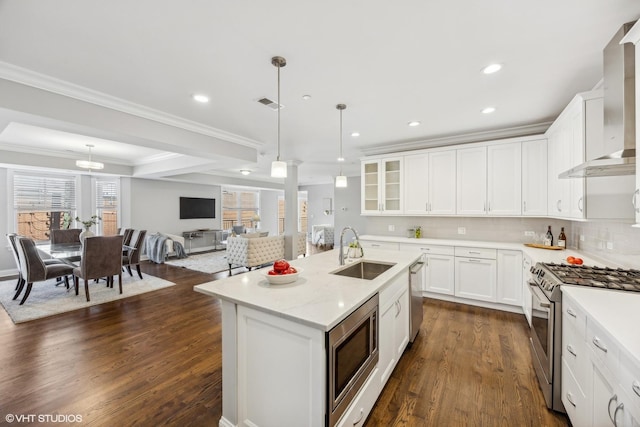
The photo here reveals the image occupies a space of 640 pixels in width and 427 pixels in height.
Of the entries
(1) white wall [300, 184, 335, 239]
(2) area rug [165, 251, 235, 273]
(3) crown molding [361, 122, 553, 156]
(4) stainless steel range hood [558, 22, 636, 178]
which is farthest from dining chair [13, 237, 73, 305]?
(1) white wall [300, 184, 335, 239]

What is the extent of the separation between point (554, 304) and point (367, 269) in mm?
1451

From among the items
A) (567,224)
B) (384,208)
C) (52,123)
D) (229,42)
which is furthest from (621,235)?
(52,123)

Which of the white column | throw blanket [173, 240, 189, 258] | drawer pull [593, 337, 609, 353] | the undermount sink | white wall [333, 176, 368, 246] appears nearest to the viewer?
drawer pull [593, 337, 609, 353]

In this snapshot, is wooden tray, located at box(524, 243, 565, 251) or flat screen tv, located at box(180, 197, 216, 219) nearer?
wooden tray, located at box(524, 243, 565, 251)

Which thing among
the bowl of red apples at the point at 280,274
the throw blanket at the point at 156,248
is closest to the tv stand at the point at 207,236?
the throw blanket at the point at 156,248

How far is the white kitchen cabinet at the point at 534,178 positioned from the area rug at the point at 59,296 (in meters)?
6.03

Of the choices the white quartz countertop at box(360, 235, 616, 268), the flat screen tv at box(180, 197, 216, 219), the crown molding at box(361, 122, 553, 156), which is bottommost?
the white quartz countertop at box(360, 235, 616, 268)

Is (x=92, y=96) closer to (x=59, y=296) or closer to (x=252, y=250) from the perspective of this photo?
(x=59, y=296)

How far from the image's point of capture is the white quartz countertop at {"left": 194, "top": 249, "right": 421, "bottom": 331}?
1374 millimetres

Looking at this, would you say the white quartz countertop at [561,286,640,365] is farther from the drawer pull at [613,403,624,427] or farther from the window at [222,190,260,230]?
the window at [222,190,260,230]

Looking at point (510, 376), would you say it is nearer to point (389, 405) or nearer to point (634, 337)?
point (389, 405)

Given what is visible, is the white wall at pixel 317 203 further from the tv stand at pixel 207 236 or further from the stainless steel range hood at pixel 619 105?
the stainless steel range hood at pixel 619 105

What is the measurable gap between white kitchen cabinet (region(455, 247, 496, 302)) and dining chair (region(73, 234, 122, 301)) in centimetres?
530

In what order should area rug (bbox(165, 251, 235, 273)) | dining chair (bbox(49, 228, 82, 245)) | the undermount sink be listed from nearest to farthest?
the undermount sink
dining chair (bbox(49, 228, 82, 245))
area rug (bbox(165, 251, 235, 273))
